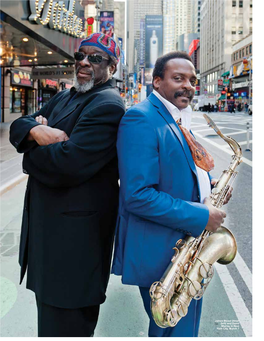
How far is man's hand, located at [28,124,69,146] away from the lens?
184 cm

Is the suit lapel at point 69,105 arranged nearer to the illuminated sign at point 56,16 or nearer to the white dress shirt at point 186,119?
the white dress shirt at point 186,119

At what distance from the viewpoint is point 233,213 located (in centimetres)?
604

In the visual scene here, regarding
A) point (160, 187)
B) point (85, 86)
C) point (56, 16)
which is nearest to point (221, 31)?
point (56, 16)

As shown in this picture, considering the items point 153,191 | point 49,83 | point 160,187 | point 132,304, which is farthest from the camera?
point 49,83

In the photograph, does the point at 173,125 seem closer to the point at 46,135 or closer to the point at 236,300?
the point at 46,135

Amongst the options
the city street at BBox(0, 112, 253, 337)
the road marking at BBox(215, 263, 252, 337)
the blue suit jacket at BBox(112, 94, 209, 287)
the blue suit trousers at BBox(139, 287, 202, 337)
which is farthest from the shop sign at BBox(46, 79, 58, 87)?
the blue suit trousers at BBox(139, 287, 202, 337)

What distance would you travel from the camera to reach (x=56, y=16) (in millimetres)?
14664

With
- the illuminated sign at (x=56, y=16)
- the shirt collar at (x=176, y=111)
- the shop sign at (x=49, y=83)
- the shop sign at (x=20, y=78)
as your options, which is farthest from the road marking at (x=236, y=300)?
the shop sign at (x=49, y=83)

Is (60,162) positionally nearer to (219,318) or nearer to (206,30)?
(219,318)

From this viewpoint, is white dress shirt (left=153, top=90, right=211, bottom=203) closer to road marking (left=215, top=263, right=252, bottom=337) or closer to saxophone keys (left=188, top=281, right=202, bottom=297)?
saxophone keys (left=188, top=281, right=202, bottom=297)

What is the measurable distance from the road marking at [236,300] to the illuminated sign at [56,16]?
11769mm

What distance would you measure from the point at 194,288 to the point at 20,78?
2926 centimetres

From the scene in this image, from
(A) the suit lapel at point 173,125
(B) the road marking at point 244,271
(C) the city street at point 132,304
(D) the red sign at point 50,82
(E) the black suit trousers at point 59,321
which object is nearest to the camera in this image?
(A) the suit lapel at point 173,125

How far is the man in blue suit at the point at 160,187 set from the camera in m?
1.69
